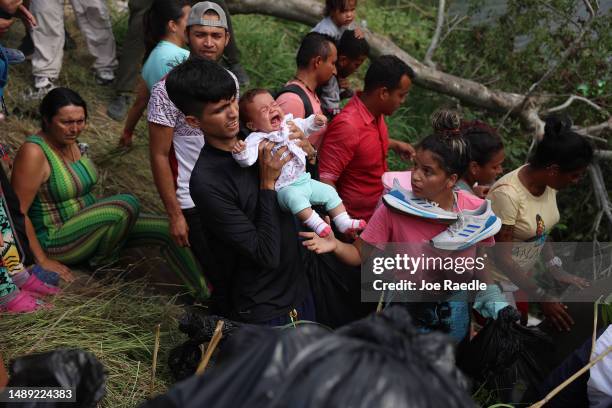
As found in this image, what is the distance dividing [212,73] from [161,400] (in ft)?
5.37

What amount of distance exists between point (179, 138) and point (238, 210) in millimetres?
849

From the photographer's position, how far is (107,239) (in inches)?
134

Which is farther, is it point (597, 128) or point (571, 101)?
point (571, 101)

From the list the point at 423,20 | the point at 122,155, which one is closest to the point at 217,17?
the point at 122,155

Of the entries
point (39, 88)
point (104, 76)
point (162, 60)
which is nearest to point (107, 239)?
point (162, 60)

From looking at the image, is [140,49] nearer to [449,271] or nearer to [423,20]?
[449,271]

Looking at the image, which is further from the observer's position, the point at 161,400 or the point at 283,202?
the point at 283,202

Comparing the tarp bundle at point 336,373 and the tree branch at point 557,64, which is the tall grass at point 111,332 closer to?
the tarp bundle at point 336,373

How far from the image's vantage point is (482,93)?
5.39m

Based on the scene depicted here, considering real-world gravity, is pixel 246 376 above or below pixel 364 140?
above

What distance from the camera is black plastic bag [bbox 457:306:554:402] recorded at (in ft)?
8.16

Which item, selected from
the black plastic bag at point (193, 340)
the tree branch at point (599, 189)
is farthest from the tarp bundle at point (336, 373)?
the tree branch at point (599, 189)

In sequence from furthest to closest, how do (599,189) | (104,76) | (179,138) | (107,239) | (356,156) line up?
(104,76) < (599,189) < (107,239) < (356,156) < (179,138)

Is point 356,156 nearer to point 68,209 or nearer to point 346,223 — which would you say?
point 346,223
